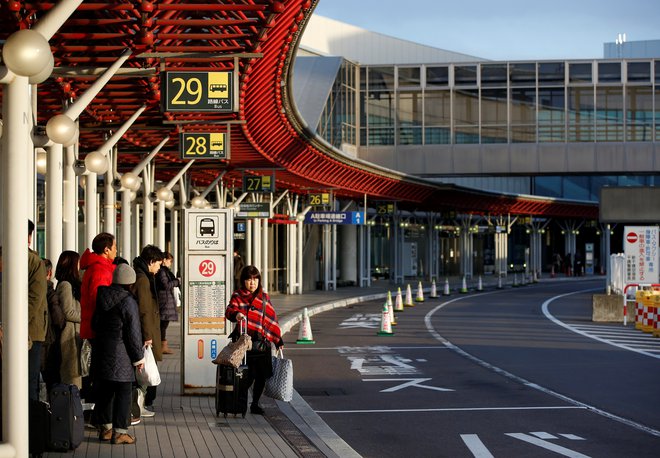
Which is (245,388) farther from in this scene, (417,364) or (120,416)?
(417,364)

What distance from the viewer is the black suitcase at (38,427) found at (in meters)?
8.59

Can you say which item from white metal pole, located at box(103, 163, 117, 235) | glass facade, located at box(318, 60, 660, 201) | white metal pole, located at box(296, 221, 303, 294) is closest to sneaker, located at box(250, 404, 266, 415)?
white metal pole, located at box(103, 163, 117, 235)

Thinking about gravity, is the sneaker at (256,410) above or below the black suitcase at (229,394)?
below

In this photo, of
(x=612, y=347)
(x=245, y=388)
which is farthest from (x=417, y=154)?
(x=245, y=388)

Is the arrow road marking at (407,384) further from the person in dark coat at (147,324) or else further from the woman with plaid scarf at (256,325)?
the person in dark coat at (147,324)

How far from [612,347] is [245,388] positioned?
11974mm

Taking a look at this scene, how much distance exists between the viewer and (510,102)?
6519cm

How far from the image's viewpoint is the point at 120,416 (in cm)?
1123

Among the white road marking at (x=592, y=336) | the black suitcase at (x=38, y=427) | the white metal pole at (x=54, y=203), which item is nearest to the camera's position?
the black suitcase at (x=38, y=427)

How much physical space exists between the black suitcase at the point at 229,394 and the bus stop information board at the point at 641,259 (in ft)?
75.1

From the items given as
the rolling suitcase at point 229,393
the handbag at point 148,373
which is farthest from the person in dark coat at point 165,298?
the handbag at point 148,373

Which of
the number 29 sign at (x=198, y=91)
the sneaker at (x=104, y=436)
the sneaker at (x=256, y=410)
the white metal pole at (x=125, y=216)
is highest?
the number 29 sign at (x=198, y=91)

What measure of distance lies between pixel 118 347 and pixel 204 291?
12.9ft

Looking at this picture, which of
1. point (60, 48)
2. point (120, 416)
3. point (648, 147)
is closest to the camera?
point (120, 416)
